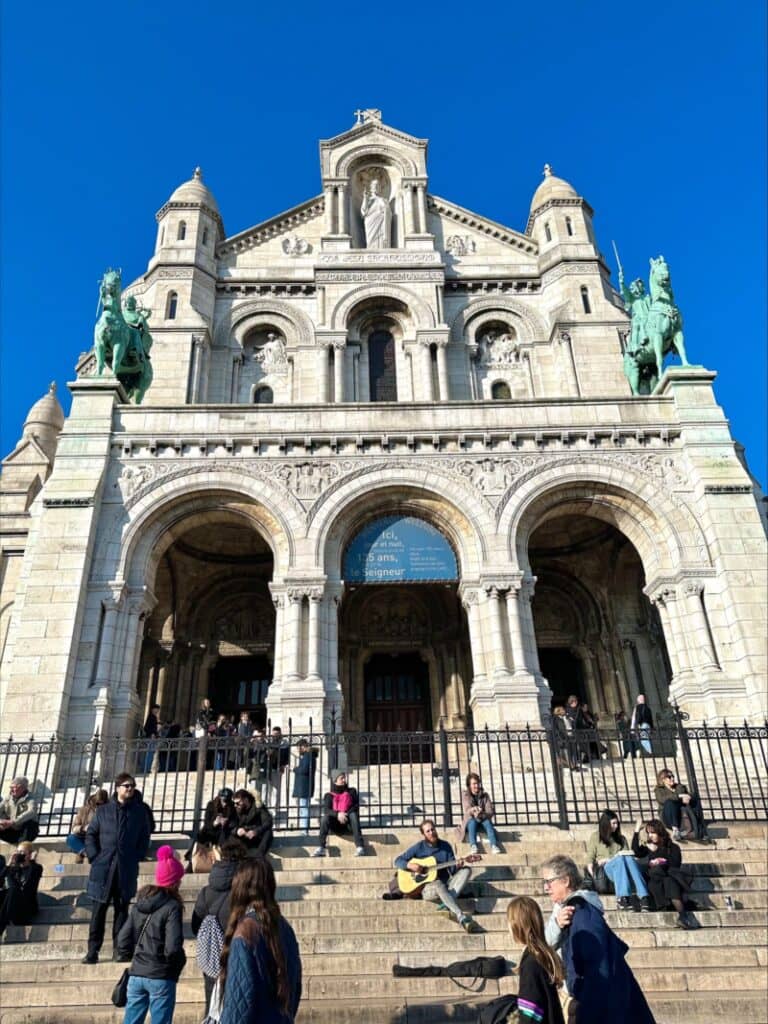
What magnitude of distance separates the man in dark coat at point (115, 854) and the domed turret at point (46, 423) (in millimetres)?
26361

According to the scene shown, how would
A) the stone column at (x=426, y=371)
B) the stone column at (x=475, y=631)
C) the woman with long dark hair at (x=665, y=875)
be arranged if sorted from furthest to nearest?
the stone column at (x=426, y=371) → the stone column at (x=475, y=631) → the woman with long dark hair at (x=665, y=875)

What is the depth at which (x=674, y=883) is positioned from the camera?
8.63m

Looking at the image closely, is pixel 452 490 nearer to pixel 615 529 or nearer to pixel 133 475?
pixel 615 529

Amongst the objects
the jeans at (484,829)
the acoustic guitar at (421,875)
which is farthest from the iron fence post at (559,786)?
the acoustic guitar at (421,875)

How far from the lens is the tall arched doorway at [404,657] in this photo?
20703mm

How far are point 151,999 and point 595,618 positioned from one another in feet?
58.4

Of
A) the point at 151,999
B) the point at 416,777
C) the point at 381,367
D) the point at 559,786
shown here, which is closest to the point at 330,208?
the point at 381,367

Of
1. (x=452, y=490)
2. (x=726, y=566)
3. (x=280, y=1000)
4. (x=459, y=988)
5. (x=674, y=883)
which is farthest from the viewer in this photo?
(x=452, y=490)

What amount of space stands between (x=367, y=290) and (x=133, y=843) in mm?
23189

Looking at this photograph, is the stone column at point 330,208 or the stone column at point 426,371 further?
the stone column at point 330,208

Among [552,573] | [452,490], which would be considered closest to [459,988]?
[452,490]

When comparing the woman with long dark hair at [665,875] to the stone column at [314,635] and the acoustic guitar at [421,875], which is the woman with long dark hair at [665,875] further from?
the stone column at [314,635]

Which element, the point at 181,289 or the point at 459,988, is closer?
the point at 459,988

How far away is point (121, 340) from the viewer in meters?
20.7
